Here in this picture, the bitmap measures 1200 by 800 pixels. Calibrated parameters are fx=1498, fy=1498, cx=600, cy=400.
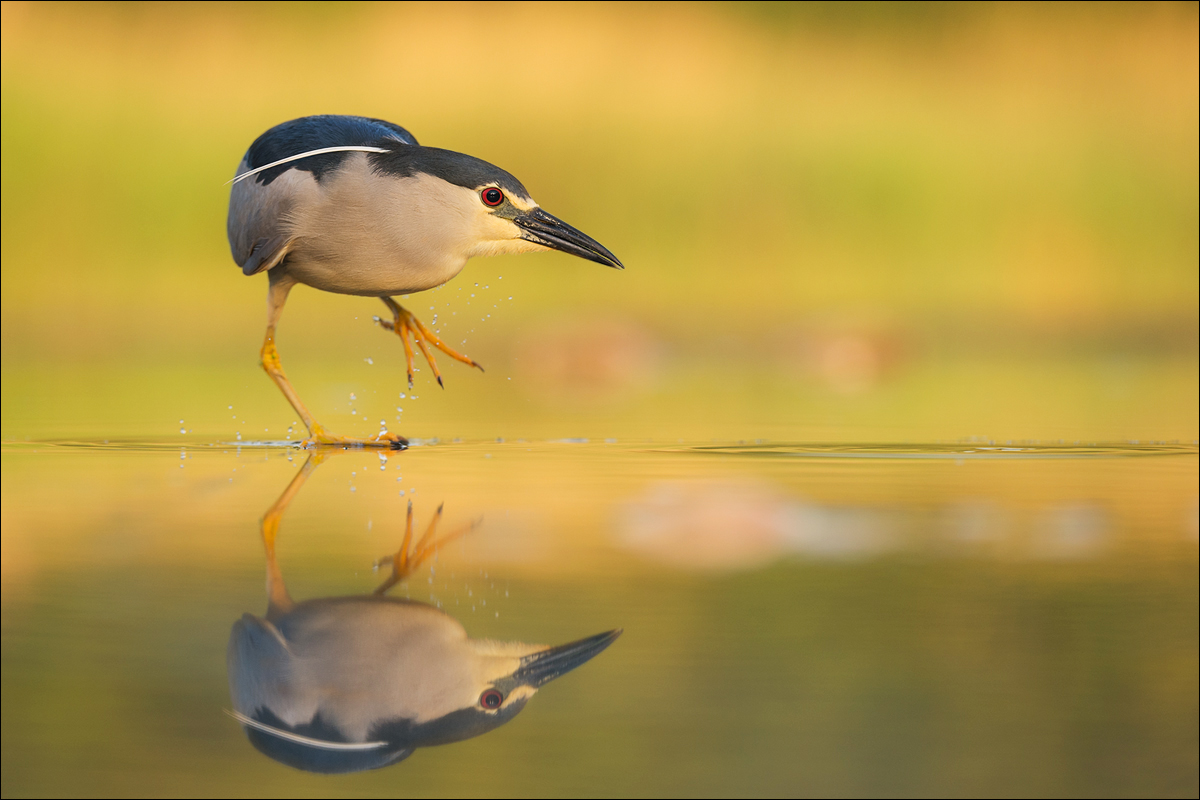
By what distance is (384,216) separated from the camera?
419 centimetres

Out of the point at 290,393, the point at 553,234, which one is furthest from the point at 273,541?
the point at 290,393

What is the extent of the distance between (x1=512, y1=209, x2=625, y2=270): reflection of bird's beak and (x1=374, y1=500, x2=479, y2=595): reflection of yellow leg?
42.3 inches

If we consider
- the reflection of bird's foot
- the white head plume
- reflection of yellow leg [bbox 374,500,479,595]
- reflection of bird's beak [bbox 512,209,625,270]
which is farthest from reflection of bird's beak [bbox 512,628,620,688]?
the reflection of bird's foot

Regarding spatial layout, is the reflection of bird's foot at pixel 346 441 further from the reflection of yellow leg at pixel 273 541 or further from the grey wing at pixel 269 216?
the grey wing at pixel 269 216

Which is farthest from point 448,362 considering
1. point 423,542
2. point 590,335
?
point 423,542

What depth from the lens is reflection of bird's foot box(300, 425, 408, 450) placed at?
4746 mm

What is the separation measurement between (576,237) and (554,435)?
1.09m

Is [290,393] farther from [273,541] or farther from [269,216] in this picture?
[273,541]

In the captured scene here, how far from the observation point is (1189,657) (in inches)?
88.0

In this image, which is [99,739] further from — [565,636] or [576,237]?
[576,237]

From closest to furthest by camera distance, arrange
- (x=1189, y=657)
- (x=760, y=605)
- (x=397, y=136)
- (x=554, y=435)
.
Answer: (x=1189, y=657) → (x=760, y=605) → (x=397, y=136) → (x=554, y=435)

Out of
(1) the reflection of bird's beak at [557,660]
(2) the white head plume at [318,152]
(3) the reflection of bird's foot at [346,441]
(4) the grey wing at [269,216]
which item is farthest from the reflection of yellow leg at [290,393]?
(1) the reflection of bird's beak at [557,660]

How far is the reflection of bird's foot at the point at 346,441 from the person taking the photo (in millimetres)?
4746

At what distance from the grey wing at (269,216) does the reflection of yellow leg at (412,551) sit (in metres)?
1.29
